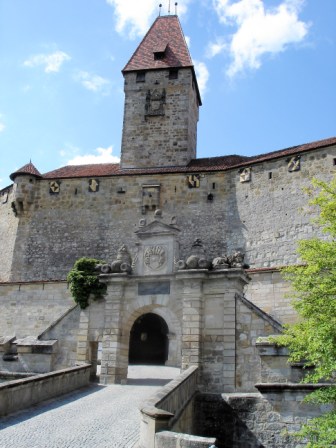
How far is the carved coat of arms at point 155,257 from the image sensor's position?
53.5 feet

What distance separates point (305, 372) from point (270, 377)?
900mm

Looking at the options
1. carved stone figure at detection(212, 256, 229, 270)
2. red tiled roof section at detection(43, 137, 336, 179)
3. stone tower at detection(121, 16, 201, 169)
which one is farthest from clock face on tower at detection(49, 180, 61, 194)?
carved stone figure at detection(212, 256, 229, 270)

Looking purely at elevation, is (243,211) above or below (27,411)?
above

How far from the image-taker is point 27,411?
11.3 metres

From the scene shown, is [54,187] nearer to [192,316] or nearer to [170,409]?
[192,316]

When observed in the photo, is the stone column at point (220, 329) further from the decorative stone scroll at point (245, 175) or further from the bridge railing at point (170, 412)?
the decorative stone scroll at point (245, 175)

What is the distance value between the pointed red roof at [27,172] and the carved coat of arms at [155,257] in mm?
21134

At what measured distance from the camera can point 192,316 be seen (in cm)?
1523

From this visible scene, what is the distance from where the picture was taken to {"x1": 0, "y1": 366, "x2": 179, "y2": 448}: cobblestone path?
905 cm

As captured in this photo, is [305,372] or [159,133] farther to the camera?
[159,133]

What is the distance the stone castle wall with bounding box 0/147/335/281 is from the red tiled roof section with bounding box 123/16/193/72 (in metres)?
9.88

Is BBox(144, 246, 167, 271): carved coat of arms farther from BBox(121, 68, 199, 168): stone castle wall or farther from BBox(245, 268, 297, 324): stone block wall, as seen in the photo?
BBox(121, 68, 199, 168): stone castle wall

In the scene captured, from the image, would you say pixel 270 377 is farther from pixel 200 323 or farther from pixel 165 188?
pixel 165 188

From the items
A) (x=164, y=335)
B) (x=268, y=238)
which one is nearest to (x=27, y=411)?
(x=164, y=335)
